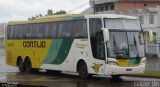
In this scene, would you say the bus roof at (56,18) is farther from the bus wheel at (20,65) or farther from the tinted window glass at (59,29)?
the bus wheel at (20,65)

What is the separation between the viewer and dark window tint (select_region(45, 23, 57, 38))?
26.7 metres

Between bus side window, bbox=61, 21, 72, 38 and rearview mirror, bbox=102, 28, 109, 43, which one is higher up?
bus side window, bbox=61, 21, 72, 38

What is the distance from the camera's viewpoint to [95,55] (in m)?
23.2

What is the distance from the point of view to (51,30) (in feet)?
88.7

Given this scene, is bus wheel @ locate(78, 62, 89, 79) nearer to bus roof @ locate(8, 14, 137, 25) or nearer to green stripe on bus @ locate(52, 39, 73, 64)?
green stripe on bus @ locate(52, 39, 73, 64)

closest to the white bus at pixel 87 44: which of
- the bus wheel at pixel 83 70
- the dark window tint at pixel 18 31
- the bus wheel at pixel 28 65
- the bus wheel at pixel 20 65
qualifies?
the bus wheel at pixel 83 70

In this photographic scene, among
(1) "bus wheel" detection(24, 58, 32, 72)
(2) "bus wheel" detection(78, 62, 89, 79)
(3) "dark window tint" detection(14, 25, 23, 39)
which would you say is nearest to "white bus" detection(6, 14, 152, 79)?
(2) "bus wheel" detection(78, 62, 89, 79)

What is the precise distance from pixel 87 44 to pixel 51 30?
3.99 meters

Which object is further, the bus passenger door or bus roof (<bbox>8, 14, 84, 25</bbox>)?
bus roof (<bbox>8, 14, 84, 25</bbox>)

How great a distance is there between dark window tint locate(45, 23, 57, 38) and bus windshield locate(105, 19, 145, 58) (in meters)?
4.57

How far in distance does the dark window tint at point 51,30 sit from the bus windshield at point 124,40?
457 centimetres

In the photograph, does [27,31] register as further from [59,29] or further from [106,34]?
[106,34]

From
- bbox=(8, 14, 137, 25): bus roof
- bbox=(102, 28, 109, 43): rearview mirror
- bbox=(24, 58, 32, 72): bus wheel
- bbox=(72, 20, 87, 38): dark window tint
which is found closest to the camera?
bbox=(102, 28, 109, 43): rearview mirror

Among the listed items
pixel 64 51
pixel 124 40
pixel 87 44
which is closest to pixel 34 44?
pixel 64 51
